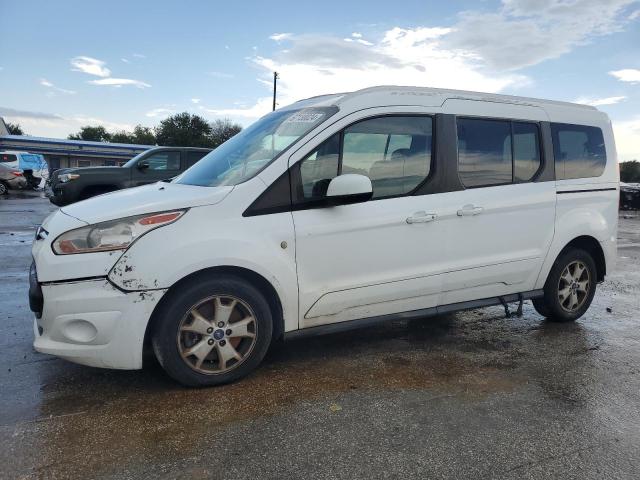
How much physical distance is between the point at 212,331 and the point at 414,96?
2.39 m

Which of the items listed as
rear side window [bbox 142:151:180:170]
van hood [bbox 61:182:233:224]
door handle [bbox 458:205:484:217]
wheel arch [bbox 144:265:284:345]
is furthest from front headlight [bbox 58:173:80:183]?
door handle [bbox 458:205:484:217]

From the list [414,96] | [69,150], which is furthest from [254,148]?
[69,150]

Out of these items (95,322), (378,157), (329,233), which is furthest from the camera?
(378,157)

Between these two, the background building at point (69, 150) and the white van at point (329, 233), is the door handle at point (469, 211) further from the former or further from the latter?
the background building at point (69, 150)

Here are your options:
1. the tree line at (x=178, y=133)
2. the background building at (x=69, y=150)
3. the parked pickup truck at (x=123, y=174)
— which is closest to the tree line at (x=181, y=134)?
the tree line at (x=178, y=133)

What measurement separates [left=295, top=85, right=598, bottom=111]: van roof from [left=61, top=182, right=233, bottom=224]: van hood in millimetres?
1212

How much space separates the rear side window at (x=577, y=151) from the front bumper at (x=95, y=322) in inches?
148

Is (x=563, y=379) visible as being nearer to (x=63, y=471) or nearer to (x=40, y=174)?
(x=63, y=471)

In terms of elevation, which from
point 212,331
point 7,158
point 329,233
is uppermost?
point 7,158

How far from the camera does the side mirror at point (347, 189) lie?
11.2 ft

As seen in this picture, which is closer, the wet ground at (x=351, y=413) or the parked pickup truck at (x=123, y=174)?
the wet ground at (x=351, y=413)

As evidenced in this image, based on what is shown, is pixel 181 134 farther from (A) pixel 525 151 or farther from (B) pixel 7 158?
(A) pixel 525 151

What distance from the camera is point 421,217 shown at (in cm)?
389

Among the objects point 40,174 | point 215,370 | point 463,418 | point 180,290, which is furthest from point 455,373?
point 40,174
